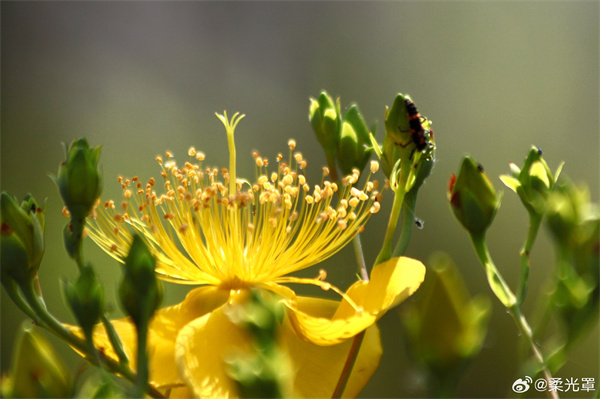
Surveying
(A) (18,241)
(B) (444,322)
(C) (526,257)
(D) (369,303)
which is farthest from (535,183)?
(A) (18,241)

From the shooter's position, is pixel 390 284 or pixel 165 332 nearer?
pixel 390 284

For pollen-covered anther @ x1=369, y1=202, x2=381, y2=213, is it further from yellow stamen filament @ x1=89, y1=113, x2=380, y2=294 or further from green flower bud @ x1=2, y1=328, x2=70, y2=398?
green flower bud @ x1=2, y1=328, x2=70, y2=398

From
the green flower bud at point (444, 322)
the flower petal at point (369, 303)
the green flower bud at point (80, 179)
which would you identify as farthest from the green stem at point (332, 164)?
the green flower bud at point (444, 322)

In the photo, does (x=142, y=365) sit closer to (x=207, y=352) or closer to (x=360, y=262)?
(x=207, y=352)

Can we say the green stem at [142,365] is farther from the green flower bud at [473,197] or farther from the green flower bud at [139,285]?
the green flower bud at [473,197]

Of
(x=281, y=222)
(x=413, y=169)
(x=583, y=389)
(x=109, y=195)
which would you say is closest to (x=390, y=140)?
(x=413, y=169)

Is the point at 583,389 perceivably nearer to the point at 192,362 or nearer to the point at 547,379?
the point at 547,379
